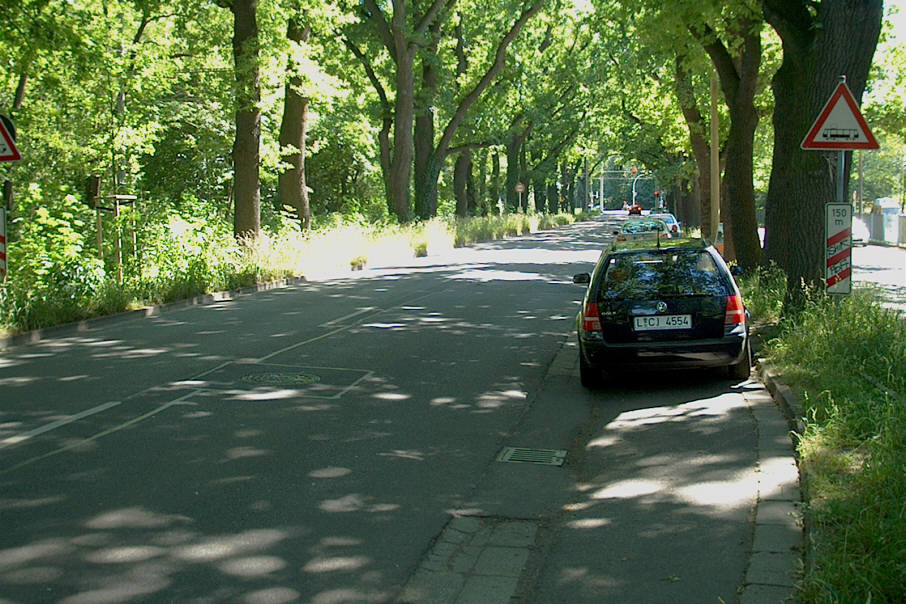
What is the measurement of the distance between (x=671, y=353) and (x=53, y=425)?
223 inches

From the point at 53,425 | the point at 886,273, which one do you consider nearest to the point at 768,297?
the point at 53,425

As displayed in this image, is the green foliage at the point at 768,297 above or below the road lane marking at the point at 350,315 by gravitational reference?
above

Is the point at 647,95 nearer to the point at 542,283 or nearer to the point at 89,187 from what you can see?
the point at 542,283

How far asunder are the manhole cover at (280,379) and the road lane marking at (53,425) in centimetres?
157

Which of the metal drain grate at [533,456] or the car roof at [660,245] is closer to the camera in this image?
the metal drain grate at [533,456]

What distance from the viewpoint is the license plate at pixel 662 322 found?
32.5 ft

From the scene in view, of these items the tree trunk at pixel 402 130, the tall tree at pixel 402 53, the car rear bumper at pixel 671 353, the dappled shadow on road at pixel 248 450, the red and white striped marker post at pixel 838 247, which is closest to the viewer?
the dappled shadow on road at pixel 248 450

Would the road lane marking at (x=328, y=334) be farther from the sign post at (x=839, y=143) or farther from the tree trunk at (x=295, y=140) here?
the tree trunk at (x=295, y=140)

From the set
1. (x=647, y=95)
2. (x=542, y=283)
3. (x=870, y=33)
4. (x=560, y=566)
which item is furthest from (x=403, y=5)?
(x=560, y=566)

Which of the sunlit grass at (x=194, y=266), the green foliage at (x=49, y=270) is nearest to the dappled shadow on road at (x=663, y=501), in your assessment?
the green foliage at (x=49, y=270)

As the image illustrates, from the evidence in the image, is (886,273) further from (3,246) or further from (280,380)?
(3,246)

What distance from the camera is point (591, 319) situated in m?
10.1

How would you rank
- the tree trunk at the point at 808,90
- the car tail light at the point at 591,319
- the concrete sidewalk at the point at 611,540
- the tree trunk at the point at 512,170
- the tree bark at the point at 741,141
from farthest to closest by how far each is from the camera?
the tree trunk at the point at 512,170 → the tree bark at the point at 741,141 → the tree trunk at the point at 808,90 → the car tail light at the point at 591,319 → the concrete sidewalk at the point at 611,540

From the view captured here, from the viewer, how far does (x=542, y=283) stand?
2369 centimetres
